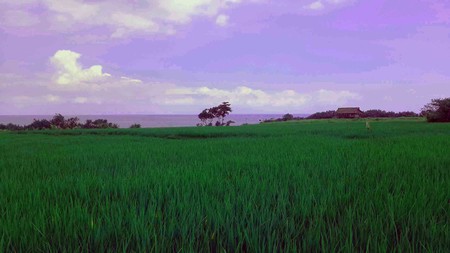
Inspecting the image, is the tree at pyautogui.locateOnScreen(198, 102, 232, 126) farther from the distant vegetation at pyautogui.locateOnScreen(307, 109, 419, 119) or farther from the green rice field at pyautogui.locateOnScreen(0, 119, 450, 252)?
the green rice field at pyautogui.locateOnScreen(0, 119, 450, 252)

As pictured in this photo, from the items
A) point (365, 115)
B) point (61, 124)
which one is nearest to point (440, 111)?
point (365, 115)

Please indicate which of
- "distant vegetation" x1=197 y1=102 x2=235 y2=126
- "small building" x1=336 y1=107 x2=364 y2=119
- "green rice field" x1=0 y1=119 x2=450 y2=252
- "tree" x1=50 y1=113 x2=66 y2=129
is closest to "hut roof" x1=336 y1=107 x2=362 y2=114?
"small building" x1=336 y1=107 x2=364 y2=119

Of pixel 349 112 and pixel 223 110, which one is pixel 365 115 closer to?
pixel 349 112

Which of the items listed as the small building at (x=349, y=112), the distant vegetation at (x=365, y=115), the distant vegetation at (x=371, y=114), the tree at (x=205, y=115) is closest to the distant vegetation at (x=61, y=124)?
the tree at (x=205, y=115)

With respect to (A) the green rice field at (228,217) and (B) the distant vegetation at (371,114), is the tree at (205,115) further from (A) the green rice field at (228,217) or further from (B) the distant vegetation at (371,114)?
(A) the green rice field at (228,217)

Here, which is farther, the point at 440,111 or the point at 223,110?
the point at 223,110

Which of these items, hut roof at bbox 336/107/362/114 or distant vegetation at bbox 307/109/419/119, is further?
hut roof at bbox 336/107/362/114

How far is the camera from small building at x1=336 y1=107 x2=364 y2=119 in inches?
1805

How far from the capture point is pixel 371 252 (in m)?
1.23

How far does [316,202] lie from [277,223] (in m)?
0.50

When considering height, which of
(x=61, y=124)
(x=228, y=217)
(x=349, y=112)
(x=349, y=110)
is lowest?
(x=228, y=217)

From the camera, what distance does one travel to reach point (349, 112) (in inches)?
1849

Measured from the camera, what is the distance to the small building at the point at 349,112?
4586cm

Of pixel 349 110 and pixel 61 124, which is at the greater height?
pixel 349 110
